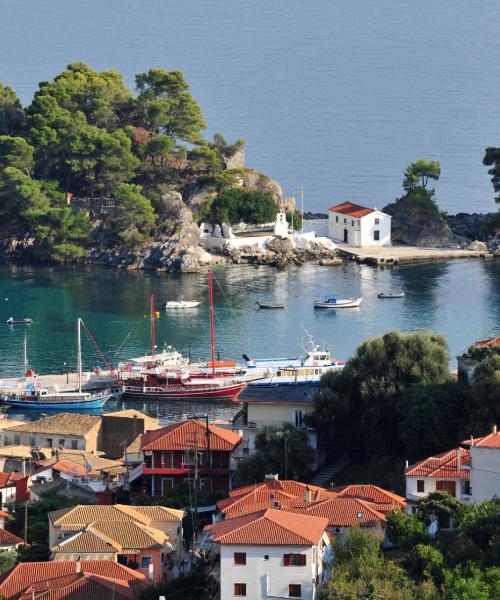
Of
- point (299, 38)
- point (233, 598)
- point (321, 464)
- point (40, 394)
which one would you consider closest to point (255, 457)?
point (321, 464)

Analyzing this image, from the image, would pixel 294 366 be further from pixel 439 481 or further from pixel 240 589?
pixel 240 589

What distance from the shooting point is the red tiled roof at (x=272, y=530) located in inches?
1223

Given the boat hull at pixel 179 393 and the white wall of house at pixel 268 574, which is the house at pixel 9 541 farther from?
the boat hull at pixel 179 393

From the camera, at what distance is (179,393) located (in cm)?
5747

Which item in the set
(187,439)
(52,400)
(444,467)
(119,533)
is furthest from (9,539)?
(52,400)

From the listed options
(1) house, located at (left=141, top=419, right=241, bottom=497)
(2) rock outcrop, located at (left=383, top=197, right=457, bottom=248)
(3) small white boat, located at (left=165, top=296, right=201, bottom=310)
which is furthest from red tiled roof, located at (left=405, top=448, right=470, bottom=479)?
(2) rock outcrop, located at (left=383, top=197, right=457, bottom=248)

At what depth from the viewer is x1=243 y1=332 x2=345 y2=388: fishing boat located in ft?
185

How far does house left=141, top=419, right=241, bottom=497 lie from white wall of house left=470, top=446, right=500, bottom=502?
6.86m

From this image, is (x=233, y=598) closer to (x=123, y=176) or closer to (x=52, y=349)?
(x=52, y=349)

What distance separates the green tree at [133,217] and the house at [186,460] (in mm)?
37756

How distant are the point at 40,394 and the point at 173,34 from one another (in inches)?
5348

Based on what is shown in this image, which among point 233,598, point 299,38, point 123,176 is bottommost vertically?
point 233,598

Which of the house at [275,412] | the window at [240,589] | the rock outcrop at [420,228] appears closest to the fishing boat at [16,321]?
the rock outcrop at [420,228]

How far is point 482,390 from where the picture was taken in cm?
4006
